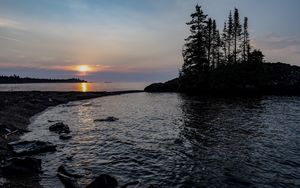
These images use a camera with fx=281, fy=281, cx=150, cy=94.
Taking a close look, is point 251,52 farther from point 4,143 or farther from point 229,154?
point 4,143

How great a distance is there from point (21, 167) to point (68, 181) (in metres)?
3.88

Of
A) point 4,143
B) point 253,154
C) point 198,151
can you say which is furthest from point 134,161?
point 4,143

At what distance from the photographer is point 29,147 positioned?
23.3 m

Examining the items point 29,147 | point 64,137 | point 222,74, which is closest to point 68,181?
point 29,147

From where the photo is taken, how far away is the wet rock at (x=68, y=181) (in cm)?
1575

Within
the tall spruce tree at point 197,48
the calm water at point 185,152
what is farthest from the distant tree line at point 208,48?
the calm water at point 185,152

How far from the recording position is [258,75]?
312 ft

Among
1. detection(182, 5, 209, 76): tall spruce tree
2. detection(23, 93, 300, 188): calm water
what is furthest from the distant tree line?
detection(23, 93, 300, 188): calm water

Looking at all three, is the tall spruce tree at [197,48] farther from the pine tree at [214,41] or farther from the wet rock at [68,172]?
the wet rock at [68,172]

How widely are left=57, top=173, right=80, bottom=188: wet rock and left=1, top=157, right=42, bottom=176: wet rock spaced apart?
1.99m

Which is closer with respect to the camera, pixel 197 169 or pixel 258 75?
pixel 197 169

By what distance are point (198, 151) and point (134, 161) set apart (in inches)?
223

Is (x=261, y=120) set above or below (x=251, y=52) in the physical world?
below

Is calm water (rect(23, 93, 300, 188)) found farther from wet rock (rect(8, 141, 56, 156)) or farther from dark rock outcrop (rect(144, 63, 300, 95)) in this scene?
dark rock outcrop (rect(144, 63, 300, 95))
